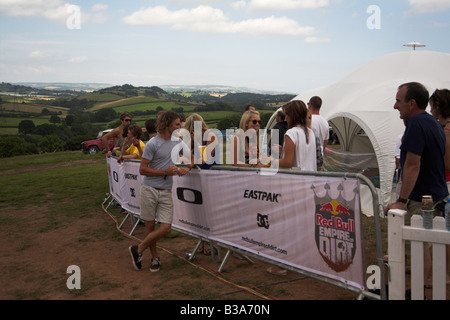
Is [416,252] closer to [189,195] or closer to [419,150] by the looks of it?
[419,150]

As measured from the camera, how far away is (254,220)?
4.96 m

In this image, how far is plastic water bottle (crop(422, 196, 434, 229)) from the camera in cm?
318

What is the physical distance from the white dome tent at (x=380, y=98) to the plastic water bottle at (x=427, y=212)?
5.66 metres

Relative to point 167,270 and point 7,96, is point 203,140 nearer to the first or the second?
point 167,270

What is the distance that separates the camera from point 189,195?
6098 mm

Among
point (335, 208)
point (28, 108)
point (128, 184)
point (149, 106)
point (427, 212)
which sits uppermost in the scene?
point (28, 108)

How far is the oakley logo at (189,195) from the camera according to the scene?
5.88 metres

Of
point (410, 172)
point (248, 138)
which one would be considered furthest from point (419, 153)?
point (248, 138)

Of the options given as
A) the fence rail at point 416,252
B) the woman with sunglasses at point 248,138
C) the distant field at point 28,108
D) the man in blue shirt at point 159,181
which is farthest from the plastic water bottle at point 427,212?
the distant field at point 28,108

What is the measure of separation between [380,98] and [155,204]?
24.2 ft

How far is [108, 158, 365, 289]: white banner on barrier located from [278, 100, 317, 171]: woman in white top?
1.50 ft
